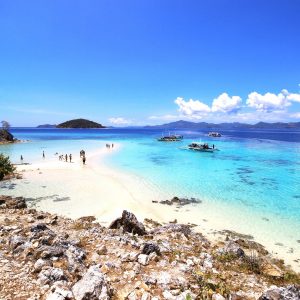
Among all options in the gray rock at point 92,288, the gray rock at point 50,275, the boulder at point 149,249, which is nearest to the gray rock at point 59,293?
the gray rock at point 92,288

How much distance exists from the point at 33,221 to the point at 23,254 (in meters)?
5.89

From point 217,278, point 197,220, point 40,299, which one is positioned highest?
point 40,299

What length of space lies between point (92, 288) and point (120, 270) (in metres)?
1.94

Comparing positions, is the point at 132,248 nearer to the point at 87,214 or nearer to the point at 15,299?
the point at 15,299

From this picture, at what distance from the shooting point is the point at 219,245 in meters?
16.0

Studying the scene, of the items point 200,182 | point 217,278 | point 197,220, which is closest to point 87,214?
Result: point 197,220

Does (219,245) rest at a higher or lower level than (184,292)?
lower

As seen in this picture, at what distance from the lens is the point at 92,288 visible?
7555 millimetres

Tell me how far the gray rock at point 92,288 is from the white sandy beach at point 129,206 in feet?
37.8

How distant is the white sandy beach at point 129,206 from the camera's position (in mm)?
→ 18625

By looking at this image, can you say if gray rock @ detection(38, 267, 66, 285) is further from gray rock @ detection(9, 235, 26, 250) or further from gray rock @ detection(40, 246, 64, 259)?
gray rock @ detection(9, 235, 26, 250)

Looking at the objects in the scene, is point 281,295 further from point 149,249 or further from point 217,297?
point 149,249

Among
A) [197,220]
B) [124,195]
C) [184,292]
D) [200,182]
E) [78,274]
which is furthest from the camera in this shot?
[200,182]

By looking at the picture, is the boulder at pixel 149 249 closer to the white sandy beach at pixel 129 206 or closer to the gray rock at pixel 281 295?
the gray rock at pixel 281 295
